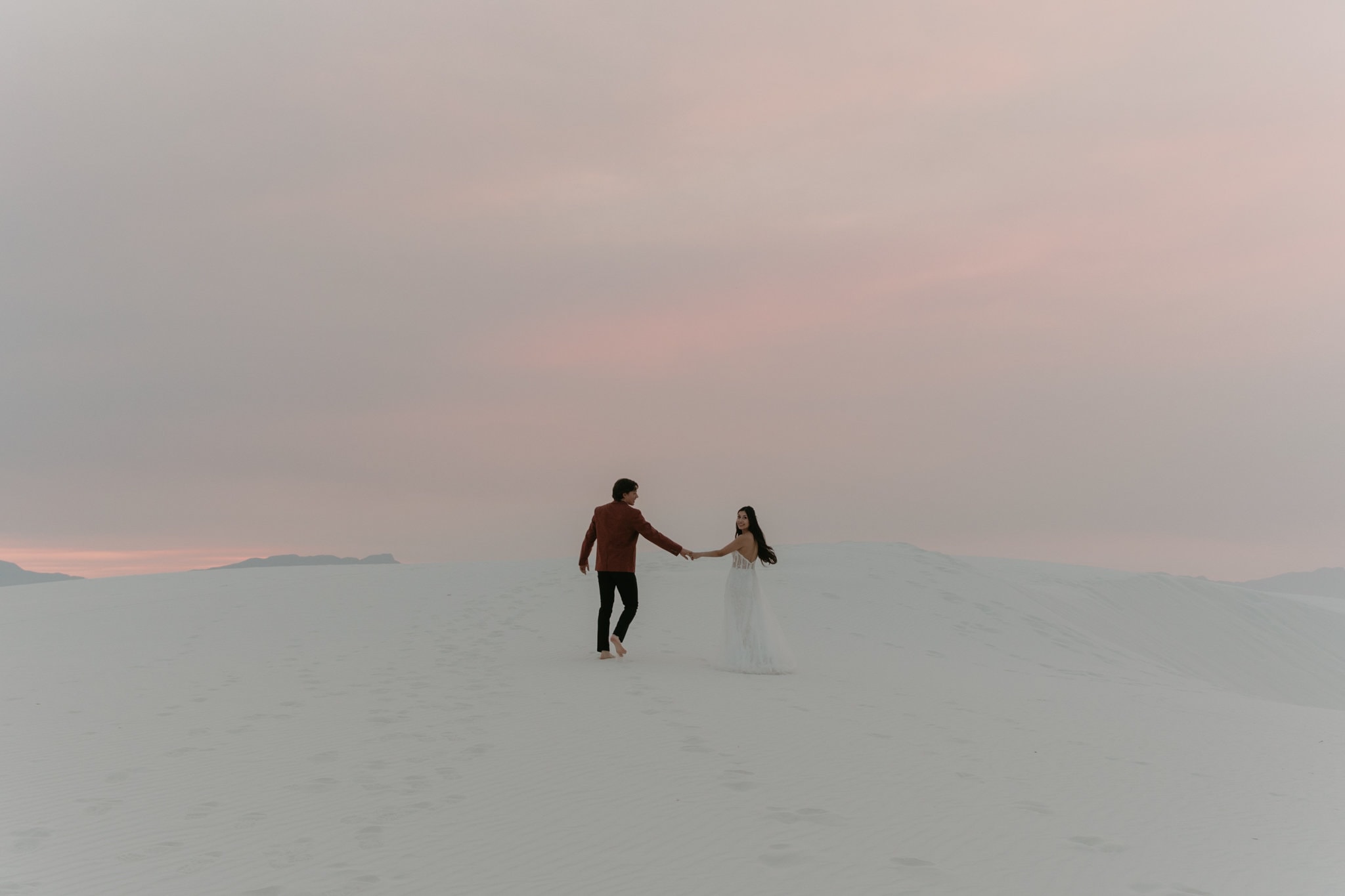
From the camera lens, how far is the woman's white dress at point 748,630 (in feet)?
34.6

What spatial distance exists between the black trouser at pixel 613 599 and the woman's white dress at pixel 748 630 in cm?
115

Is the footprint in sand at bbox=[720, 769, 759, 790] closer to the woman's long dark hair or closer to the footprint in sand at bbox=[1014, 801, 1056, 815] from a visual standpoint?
the footprint in sand at bbox=[1014, 801, 1056, 815]

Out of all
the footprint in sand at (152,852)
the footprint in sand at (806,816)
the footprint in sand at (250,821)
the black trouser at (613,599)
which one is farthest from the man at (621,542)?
the footprint in sand at (152,852)

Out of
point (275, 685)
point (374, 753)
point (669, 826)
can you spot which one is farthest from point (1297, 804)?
point (275, 685)

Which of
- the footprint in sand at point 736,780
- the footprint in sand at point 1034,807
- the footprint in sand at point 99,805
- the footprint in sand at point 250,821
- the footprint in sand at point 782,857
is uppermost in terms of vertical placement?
the footprint in sand at point 736,780

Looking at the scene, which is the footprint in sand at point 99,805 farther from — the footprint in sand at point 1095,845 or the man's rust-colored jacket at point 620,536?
the footprint in sand at point 1095,845

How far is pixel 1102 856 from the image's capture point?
5531 mm

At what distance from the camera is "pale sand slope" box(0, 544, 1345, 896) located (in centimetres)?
514

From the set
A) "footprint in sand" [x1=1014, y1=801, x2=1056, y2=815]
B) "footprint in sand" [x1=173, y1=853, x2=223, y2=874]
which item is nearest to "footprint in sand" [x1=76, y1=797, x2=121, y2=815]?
"footprint in sand" [x1=173, y1=853, x2=223, y2=874]

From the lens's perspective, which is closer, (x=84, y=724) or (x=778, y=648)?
(x=84, y=724)

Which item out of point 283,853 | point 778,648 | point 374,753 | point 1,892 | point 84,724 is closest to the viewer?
point 1,892

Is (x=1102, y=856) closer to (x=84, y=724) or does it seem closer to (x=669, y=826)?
(x=669, y=826)

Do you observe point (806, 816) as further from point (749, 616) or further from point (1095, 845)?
point (749, 616)

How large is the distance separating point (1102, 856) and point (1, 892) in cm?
633
